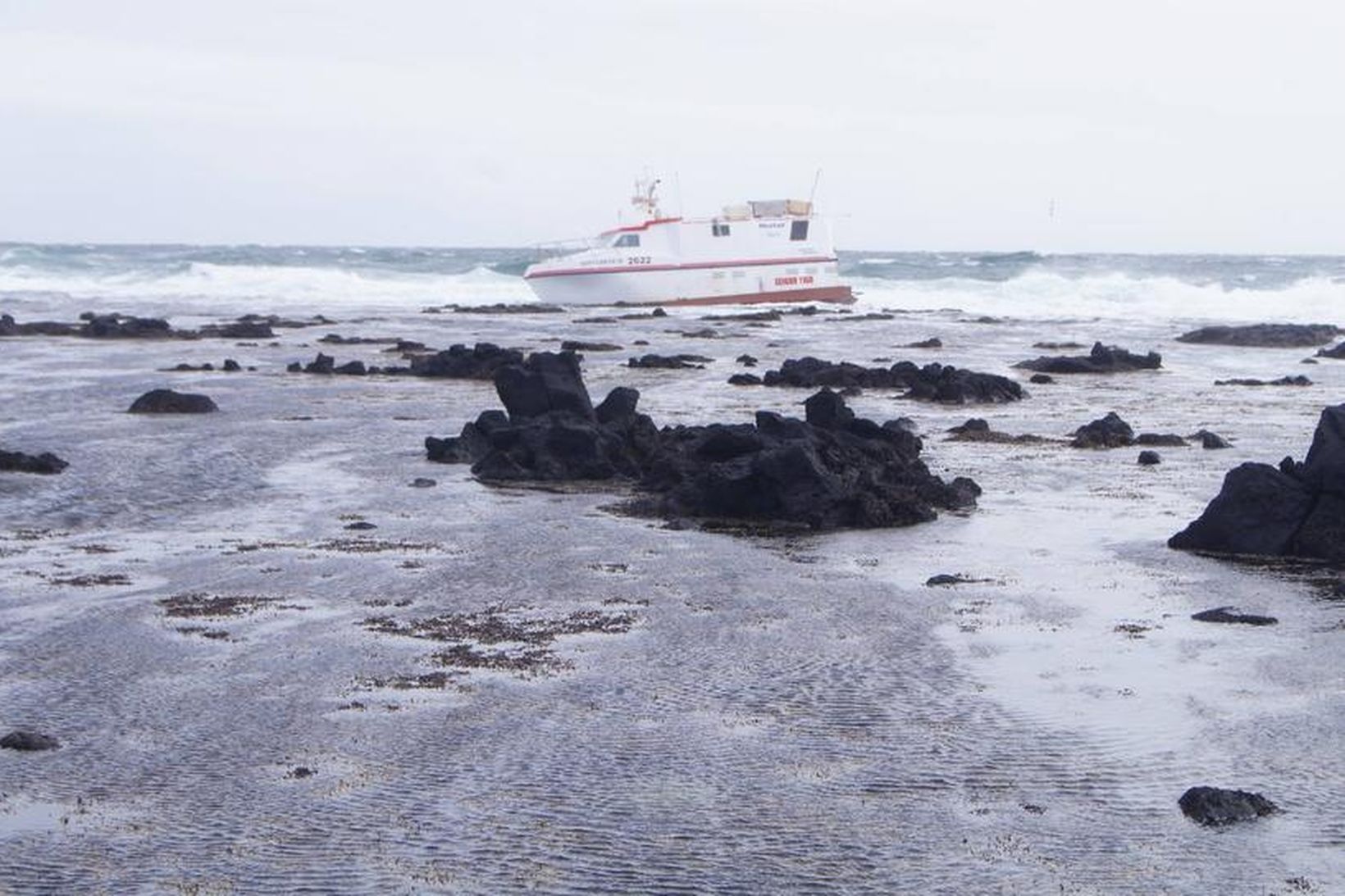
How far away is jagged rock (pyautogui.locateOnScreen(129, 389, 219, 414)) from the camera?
23891 millimetres

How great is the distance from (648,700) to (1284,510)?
6573 millimetres

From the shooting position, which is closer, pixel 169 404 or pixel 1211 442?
pixel 1211 442

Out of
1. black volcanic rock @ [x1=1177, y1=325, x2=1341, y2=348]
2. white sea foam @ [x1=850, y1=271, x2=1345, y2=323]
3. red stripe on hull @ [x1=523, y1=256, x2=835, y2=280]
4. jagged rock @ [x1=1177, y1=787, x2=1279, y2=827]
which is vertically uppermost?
red stripe on hull @ [x1=523, y1=256, x2=835, y2=280]

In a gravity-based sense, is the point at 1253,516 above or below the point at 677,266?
below

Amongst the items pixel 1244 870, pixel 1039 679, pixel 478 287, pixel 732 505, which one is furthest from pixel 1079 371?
pixel 478 287

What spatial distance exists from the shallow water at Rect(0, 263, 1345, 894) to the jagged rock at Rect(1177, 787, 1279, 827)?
0.06 metres

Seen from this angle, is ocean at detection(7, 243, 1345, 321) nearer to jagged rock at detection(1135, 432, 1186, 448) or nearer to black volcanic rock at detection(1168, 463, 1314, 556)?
jagged rock at detection(1135, 432, 1186, 448)

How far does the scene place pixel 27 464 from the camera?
58.0ft

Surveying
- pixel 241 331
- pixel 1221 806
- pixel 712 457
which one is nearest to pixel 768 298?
pixel 241 331

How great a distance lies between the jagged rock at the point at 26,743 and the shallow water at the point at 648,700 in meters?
0.08

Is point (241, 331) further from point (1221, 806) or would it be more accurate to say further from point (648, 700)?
point (1221, 806)

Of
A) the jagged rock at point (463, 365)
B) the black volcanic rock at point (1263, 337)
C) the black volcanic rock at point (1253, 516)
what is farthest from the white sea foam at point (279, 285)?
the black volcanic rock at point (1253, 516)

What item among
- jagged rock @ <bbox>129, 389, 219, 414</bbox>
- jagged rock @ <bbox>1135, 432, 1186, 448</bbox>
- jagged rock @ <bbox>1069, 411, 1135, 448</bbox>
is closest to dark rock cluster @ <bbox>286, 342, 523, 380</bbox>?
jagged rock @ <bbox>129, 389, 219, 414</bbox>

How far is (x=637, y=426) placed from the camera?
19.1 metres
